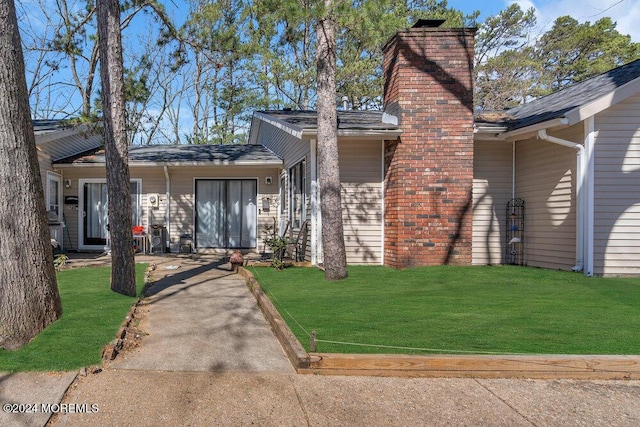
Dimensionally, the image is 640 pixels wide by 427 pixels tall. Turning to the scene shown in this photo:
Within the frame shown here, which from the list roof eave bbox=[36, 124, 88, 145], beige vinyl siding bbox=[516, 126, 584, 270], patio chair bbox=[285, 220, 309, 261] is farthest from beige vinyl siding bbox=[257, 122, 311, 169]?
roof eave bbox=[36, 124, 88, 145]

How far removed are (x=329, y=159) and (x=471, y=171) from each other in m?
2.86

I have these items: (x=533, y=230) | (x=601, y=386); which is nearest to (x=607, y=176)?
(x=533, y=230)

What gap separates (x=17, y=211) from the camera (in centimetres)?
438

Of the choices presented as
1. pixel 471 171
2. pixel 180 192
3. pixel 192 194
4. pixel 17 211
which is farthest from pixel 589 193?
pixel 180 192

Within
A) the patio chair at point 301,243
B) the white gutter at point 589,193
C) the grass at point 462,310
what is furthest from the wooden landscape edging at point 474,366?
the patio chair at point 301,243

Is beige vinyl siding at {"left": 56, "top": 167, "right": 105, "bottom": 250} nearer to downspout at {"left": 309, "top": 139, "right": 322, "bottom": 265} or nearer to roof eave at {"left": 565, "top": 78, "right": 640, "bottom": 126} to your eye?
downspout at {"left": 309, "top": 139, "right": 322, "bottom": 265}

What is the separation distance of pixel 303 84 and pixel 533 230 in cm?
1493

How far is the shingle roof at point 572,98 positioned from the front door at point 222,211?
704 centimetres

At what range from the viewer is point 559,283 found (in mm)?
7402

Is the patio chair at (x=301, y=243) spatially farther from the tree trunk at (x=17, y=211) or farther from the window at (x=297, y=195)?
the tree trunk at (x=17, y=211)

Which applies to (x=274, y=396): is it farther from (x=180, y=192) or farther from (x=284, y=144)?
(x=180, y=192)

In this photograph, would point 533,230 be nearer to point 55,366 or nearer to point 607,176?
point 607,176

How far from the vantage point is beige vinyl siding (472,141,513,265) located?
9.70 m

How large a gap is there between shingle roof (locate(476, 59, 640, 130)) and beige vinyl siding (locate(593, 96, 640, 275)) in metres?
0.50
